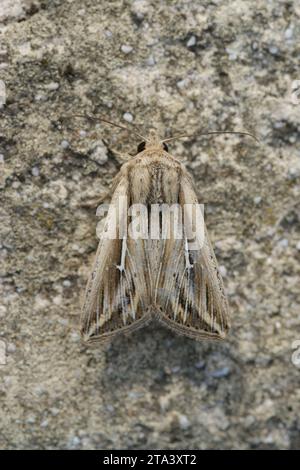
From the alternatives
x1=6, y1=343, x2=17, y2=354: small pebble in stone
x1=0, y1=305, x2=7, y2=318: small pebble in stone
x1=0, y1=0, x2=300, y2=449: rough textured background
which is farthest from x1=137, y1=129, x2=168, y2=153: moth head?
x1=6, y1=343, x2=17, y2=354: small pebble in stone

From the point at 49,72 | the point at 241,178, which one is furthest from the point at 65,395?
the point at 49,72

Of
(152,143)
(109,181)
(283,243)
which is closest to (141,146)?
(152,143)

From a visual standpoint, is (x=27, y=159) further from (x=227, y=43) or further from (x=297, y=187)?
(x=297, y=187)

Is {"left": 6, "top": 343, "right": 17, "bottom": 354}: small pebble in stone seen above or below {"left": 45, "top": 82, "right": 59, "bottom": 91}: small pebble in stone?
below

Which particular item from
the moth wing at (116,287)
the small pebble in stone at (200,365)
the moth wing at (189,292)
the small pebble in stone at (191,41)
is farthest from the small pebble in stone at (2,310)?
the small pebble in stone at (191,41)

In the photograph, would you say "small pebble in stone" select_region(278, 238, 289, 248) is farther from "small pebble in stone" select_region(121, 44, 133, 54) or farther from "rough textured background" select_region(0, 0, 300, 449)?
"small pebble in stone" select_region(121, 44, 133, 54)

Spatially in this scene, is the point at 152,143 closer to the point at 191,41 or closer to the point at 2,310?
the point at 191,41
